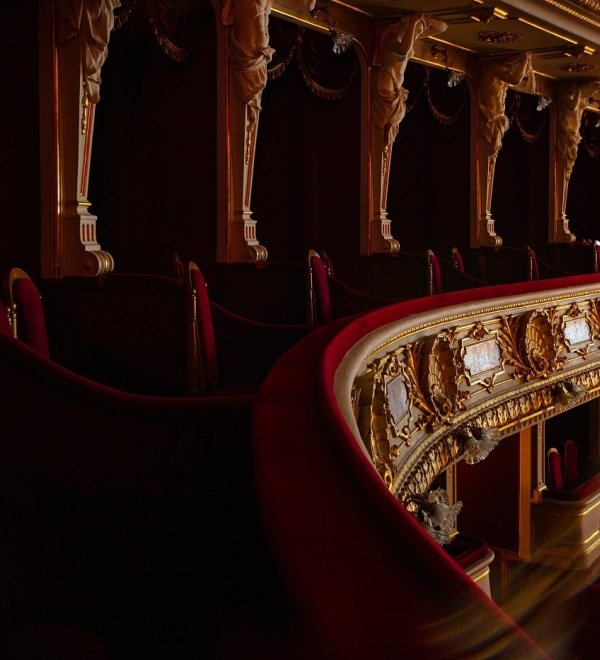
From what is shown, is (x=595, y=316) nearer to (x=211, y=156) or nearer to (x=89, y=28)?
(x=211, y=156)

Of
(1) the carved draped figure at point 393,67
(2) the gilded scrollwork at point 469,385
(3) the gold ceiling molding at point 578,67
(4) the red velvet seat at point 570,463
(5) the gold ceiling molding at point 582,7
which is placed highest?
(5) the gold ceiling molding at point 582,7

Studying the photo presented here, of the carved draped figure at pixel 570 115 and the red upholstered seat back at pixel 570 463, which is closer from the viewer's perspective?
the red upholstered seat back at pixel 570 463

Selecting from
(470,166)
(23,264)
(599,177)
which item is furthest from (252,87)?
(599,177)

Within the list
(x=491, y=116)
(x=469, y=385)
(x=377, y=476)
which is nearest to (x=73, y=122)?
(x=469, y=385)

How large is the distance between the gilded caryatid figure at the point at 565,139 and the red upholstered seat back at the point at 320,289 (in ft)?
20.7

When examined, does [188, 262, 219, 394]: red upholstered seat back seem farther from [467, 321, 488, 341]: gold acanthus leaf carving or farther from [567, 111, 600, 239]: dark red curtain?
[567, 111, 600, 239]: dark red curtain

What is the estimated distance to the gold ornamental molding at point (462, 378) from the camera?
2424 millimetres

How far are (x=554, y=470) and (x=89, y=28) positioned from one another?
6239mm

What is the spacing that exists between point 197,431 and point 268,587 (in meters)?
0.22

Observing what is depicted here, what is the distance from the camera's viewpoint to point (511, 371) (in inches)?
179

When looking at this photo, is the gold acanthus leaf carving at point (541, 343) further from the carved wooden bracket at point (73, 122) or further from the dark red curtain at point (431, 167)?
the dark red curtain at point (431, 167)

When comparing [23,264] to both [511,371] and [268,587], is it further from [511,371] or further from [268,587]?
[268,587]

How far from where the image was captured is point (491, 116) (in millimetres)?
8500

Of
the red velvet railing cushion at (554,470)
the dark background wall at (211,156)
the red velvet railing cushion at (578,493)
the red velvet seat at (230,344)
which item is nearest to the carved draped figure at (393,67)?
the dark background wall at (211,156)
